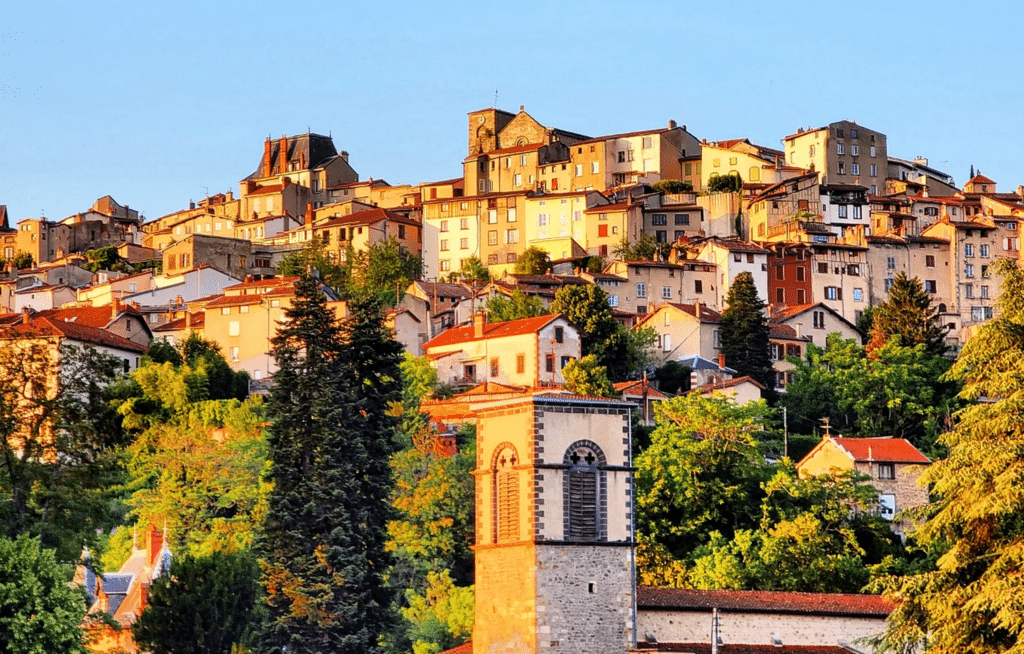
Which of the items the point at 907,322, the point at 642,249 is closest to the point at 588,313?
the point at 907,322

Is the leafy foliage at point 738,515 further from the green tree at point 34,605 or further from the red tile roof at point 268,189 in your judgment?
the red tile roof at point 268,189

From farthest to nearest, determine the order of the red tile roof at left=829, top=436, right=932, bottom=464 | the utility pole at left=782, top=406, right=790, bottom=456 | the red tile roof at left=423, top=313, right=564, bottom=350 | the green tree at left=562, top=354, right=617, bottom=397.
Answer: the red tile roof at left=423, top=313, right=564, bottom=350 < the utility pole at left=782, top=406, right=790, bottom=456 < the green tree at left=562, top=354, right=617, bottom=397 < the red tile roof at left=829, top=436, right=932, bottom=464

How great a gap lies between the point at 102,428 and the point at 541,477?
1264cm

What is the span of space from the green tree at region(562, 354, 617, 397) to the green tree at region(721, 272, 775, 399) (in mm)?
11637

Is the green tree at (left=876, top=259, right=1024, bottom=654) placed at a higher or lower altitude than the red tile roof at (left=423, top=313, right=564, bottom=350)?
lower

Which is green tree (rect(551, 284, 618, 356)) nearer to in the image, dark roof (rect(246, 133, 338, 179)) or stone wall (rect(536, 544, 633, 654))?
stone wall (rect(536, 544, 633, 654))

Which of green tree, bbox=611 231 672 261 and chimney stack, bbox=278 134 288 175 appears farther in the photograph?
chimney stack, bbox=278 134 288 175

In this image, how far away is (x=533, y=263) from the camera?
10994 cm

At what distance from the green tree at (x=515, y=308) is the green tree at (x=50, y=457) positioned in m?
44.4

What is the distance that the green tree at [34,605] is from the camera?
39375 millimetres

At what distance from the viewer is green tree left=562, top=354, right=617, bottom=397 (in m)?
74.9

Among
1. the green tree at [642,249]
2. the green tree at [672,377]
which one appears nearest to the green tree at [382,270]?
the green tree at [642,249]

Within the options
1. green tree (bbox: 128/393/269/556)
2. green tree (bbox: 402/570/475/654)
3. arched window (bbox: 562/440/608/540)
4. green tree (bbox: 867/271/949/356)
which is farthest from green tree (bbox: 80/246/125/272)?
arched window (bbox: 562/440/608/540)

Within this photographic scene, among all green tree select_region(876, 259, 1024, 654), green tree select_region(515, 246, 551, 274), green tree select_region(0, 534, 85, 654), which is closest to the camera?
green tree select_region(876, 259, 1024, 654)
